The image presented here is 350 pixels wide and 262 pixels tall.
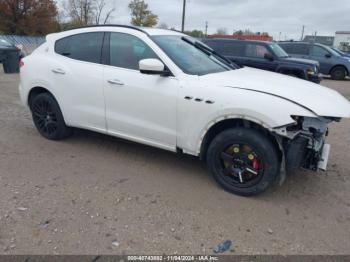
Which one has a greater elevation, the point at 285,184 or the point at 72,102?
the point at 72,102

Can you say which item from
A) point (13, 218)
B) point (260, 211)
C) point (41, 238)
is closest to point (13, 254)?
point (41, 238)

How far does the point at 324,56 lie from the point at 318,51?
390 millimetres

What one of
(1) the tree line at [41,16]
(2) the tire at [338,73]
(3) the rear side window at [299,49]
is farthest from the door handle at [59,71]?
(1) the tree line at [41,16]

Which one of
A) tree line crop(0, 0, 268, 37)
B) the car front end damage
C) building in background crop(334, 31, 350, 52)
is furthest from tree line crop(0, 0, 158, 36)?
the car front end damage

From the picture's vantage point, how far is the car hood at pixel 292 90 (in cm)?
316

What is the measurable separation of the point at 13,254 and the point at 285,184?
2907 mm

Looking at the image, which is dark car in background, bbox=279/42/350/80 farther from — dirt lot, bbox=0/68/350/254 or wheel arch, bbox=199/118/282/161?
wheel arch, bbox=199/118/282/161

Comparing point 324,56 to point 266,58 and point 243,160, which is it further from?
point 243,160

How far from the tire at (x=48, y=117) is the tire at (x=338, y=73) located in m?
14.1

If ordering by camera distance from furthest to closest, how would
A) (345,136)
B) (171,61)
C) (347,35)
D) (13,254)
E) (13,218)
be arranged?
(347,35) < (345,136) < (171,61) < (13,218) < (13,254)

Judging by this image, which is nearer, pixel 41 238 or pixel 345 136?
pixel 41 238

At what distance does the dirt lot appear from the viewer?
279cm

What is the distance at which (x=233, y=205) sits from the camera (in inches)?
134

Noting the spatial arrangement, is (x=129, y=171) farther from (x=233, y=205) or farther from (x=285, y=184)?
(x=285, y=184)
